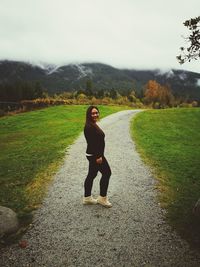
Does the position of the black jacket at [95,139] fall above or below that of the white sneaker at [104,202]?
above

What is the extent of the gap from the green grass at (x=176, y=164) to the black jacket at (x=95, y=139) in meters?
2.46

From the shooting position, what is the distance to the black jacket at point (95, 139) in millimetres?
6871

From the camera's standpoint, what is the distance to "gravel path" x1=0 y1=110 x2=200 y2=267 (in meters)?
5.25

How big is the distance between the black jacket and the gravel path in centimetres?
158

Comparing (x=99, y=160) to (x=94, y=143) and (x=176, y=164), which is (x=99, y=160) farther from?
(x=176, y=164)

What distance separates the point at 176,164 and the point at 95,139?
700cm

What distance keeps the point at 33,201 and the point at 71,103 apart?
37476 mm

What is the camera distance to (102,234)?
19.9 ft

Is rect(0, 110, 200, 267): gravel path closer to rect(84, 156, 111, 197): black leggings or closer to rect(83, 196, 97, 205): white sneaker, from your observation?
rect(83, 196, 97, 205): white sneaker

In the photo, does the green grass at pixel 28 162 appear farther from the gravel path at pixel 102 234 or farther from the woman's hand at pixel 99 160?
the woman's hand at pixel 99 160

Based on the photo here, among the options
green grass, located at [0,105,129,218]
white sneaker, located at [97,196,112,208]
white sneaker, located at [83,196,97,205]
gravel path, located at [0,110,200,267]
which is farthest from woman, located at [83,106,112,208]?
green grass, located at [0,105,129,218]

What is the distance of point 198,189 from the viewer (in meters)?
9.38

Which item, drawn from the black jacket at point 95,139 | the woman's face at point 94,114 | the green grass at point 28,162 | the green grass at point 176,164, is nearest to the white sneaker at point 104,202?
the black jacket at point 95,139

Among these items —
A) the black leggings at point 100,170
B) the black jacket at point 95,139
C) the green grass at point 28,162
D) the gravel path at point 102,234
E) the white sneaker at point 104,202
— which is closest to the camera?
the gravel path at point 102,234
